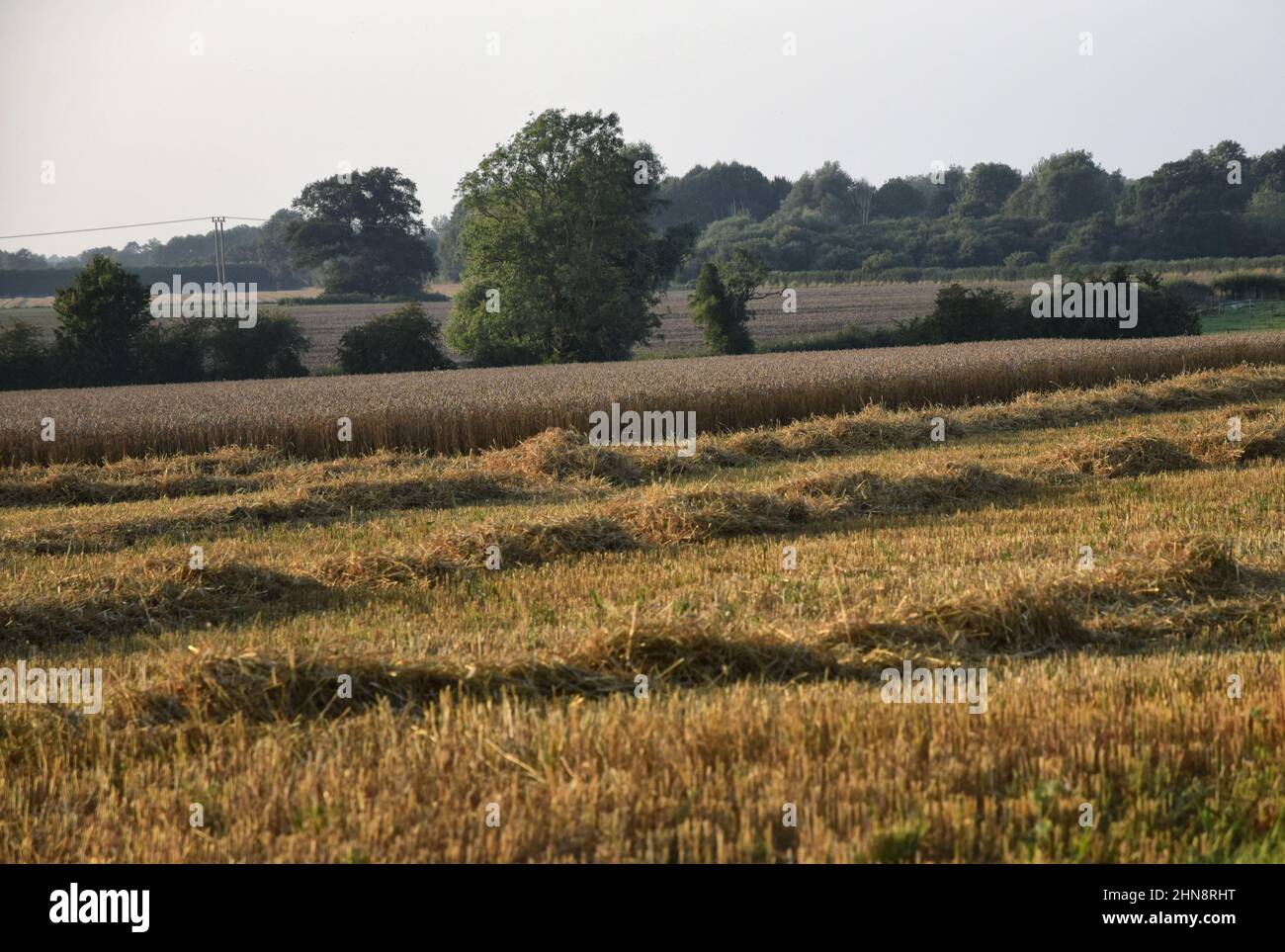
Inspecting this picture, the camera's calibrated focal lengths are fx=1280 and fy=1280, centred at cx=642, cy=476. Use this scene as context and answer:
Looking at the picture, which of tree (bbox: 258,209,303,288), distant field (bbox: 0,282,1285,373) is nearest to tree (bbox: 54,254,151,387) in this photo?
distant field (bbox: 0,282,1285,373)

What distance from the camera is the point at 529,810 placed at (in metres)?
5.27

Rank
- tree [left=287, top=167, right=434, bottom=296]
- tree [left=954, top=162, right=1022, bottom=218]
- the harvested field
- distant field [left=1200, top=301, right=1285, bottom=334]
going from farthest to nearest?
tree [left=954, top=162, right=1022, bottom=218]
tree [left=287, top=167, right=434, bottom=296]
distant field [left=1200, top=301, right=1285, bottom=334]
the harvested field

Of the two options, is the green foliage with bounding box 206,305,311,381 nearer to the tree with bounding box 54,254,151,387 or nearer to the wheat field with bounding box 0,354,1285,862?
the tree with bounding box 54,254,151,387

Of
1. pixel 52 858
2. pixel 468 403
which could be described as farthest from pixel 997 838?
pixel 468 403

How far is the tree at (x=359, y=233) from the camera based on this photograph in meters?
89.9

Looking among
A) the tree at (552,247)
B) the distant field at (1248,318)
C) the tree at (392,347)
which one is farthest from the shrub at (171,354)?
the distant field at (1248,318)

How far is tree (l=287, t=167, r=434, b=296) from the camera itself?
89.9 meters

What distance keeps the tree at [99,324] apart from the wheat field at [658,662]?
27049 millimetres

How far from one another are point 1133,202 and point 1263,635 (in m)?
103

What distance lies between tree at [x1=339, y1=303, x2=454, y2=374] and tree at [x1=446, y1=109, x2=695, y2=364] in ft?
8.73

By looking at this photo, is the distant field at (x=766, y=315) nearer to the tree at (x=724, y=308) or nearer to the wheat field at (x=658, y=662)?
the tree at (x=724, y=308)

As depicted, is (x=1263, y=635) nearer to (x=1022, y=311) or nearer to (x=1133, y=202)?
(x=1022, y=311)

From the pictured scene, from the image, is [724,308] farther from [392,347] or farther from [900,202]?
[900,202]
